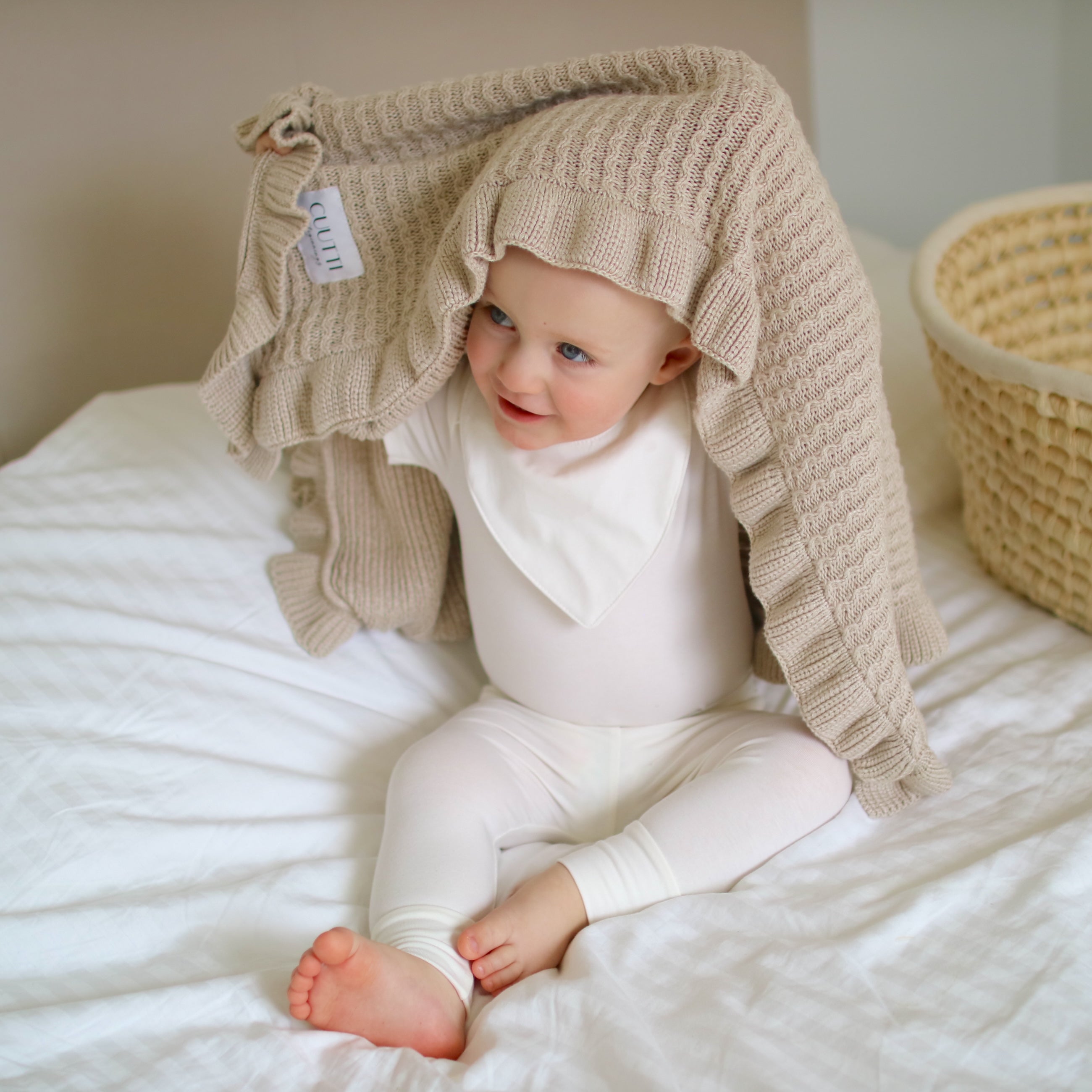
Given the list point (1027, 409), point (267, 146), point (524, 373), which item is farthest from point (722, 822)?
point (267, 146)

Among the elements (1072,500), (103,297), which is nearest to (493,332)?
(1072,500)

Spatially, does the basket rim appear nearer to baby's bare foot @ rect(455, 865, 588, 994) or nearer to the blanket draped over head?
the blanket draped over head

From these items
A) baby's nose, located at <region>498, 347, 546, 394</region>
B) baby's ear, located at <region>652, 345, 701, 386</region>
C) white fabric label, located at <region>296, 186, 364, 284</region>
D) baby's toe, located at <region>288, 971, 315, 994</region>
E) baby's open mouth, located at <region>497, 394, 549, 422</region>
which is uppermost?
white fabric label, located at <region>296, 186, 364, 284</region>

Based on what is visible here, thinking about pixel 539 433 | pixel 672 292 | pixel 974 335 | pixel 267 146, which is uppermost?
pixel 267 146

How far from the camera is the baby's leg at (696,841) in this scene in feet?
2.52

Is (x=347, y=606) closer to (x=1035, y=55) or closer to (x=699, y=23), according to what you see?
(x=699, y=23)

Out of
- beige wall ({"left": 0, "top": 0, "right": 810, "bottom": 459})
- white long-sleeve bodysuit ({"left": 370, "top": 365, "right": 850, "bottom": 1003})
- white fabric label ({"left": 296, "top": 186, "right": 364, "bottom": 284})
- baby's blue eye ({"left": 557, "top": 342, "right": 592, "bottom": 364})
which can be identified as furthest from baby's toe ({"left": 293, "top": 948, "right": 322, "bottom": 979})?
beige wall ({"left": 0, "top": 0, "right": 810, "bottom": 459})

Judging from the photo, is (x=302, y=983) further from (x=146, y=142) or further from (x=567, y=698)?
(x=146, y=142)

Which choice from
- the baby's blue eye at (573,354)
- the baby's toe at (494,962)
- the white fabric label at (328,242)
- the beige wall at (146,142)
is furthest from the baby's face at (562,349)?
Answer: the beige wall at (146,142)

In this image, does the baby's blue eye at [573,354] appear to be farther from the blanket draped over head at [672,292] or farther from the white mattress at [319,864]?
the white mattress at [319,864]

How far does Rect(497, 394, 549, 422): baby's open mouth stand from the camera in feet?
2.77

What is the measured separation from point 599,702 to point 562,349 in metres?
0.36

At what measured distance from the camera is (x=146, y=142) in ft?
4.14

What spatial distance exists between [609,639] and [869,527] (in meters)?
0.26
